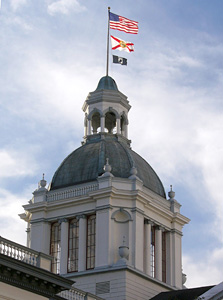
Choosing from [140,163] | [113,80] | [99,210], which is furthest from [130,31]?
[99,210]

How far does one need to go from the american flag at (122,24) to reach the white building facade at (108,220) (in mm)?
4865

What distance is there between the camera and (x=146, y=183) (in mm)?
61031

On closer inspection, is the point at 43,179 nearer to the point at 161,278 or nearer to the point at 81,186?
the point at 81,186

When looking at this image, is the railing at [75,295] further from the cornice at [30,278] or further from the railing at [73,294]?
the cornice at [30,278]

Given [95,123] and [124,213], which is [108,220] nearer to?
[124,213]

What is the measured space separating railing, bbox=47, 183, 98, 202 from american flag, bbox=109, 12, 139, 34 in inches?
497

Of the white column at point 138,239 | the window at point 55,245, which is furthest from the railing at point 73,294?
the window at point 55,245

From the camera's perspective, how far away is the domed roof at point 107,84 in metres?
65.7

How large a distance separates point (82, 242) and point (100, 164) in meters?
5.67

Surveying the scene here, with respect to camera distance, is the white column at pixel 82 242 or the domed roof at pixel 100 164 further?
the domed roof at pixel 100 164

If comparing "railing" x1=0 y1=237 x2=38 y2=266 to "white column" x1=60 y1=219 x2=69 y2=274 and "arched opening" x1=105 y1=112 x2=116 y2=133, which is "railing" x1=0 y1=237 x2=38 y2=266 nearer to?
"white column" x1=60 y1=219 x2=69 y2=274

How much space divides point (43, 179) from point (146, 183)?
7.15 metres

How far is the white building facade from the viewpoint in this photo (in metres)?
55.9

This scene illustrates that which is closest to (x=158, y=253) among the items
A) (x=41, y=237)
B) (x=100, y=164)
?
(x=100, y=164)
